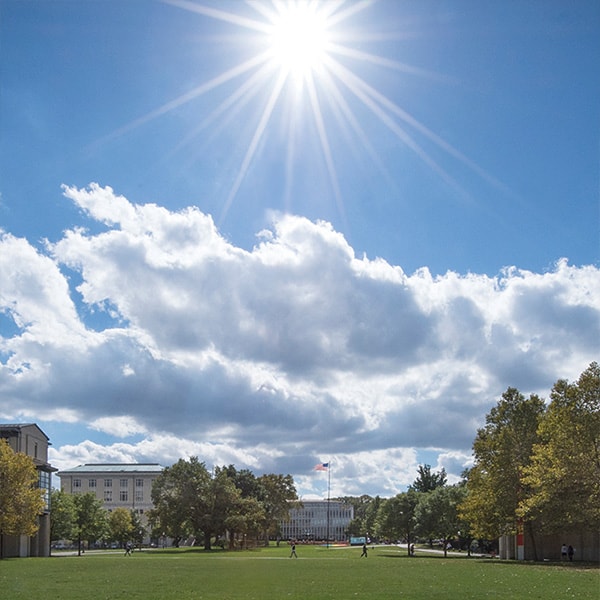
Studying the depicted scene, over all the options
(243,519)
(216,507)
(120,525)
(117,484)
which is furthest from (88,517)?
(117,484)

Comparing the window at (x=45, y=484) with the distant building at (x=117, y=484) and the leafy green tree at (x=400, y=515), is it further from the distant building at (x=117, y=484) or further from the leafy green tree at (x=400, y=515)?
the distant building at (x=117, y=484)

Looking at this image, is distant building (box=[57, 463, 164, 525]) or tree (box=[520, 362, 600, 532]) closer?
tree (box=[520, 362, 600, 532])

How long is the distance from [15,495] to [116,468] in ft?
415

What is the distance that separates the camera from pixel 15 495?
6575cm

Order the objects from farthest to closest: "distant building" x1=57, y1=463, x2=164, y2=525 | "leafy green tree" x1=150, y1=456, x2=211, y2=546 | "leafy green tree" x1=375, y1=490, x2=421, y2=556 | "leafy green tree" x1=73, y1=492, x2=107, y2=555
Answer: "distant building" x1=57, y1=463, x2=164, y2=525 < "leafy green tree" x1=73, y1=492, x2=107, y2=555 < "leafy green tree" x1=150, y1=456, x2=211, y2=546 < "leafy green tree" x1=375, y1=490, x2=421, y2=556

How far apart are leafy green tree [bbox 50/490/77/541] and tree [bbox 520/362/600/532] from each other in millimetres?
65138

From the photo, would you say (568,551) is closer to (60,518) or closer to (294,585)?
(294,585)

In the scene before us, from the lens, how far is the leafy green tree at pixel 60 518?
94188mm

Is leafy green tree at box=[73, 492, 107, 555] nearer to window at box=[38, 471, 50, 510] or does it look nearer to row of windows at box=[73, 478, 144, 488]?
Answer: window at box=[38, 471, 50, 510]

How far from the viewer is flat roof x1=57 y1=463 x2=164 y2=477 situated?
182 m

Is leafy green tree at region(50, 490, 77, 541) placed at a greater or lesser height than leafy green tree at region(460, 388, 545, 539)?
lesser

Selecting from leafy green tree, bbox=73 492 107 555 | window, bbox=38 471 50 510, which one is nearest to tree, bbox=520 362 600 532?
window, bbox=38 471 50 510

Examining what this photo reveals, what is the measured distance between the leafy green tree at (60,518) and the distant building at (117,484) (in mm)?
77909

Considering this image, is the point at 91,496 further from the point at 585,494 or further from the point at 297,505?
the point at 585,494
